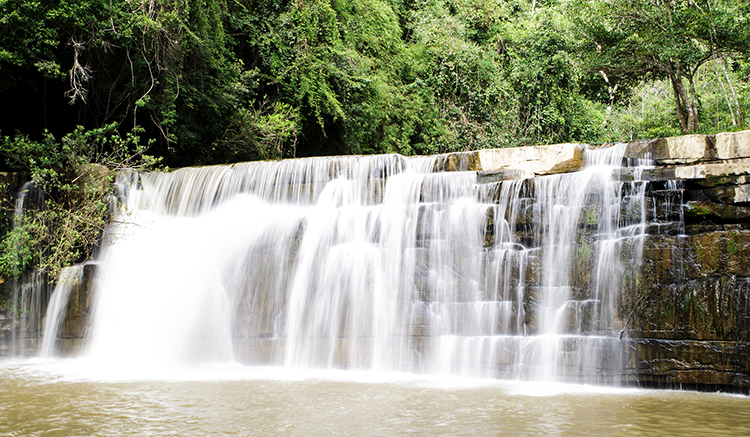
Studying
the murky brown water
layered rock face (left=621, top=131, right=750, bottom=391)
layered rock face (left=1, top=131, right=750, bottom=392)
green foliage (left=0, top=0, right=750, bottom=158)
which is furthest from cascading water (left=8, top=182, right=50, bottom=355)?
layered rock face (left=621, top=131, right=750, bottom=391)

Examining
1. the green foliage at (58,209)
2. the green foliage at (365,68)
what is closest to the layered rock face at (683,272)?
the green foliage at (58,209)

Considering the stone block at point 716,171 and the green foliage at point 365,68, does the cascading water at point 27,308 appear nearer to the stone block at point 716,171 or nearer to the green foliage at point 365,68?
the green foliage at point 365,68

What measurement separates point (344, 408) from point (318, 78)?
14122 millimetres

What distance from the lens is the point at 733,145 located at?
8773 mm

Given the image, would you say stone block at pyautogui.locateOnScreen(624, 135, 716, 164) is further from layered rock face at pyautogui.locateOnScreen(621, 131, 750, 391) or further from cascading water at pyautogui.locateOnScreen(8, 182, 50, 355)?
cascading water at pyautogui.locateOnScreen(8, 182, 50, 355)

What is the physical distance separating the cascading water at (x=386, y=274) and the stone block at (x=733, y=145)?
1.53m

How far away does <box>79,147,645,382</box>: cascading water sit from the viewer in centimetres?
817

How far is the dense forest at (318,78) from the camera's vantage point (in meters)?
11.9

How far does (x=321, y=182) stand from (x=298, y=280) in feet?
8.57

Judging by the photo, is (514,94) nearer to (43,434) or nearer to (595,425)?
(595,425)

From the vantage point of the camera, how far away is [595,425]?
5.25 meters

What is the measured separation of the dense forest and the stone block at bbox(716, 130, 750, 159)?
24.5ft

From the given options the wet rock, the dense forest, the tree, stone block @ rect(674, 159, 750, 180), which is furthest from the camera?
the tree

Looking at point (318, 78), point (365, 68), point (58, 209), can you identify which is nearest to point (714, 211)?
point (58, 209)
